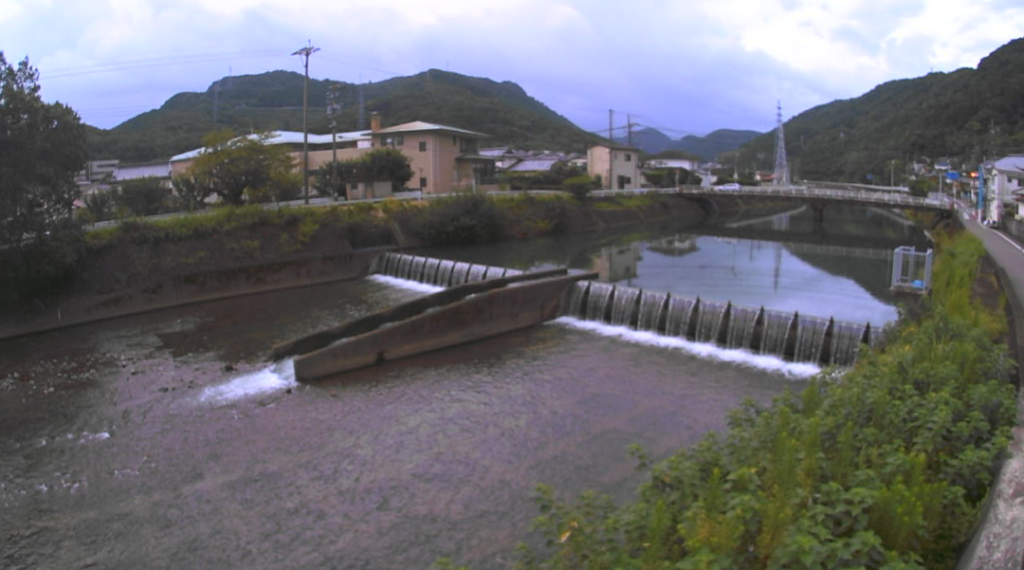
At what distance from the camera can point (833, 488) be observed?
4.87 m

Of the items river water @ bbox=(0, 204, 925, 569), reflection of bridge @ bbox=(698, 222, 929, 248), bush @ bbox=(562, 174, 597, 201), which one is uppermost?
bush @ bbox=(562, 174, 597, 201)

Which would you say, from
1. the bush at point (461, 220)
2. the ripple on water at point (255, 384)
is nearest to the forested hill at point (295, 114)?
the bush at point (461, 220)

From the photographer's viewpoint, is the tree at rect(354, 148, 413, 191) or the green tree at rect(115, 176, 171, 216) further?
the tree at rect(354, 148, 413, 191)

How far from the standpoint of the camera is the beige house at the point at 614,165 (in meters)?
58.8

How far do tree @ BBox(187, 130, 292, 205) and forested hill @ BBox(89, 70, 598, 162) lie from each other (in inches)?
1117

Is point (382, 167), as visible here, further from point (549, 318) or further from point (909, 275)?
point (909, 275)

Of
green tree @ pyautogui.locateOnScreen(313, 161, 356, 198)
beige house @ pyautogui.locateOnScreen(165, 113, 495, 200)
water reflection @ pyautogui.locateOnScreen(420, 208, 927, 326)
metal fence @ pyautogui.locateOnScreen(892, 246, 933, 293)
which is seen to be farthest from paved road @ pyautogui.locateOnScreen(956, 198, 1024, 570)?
beige house @ pyautogui.locateOnScreen(165, 113, 495, 200)

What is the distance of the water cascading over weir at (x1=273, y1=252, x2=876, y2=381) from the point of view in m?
15.4

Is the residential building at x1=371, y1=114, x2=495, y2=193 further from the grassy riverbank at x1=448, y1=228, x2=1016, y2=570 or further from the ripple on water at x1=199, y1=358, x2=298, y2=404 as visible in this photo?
the grassy riverbank at x1=448, y1=228, x2=1016, y2=570

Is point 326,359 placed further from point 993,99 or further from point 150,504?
point 993,99

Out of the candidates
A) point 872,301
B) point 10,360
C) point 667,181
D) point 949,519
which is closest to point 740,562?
point 949,519

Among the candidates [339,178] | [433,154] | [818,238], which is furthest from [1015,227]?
[339,178]

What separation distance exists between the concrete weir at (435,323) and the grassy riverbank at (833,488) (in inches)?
350

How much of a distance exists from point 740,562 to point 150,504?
8.59 m
